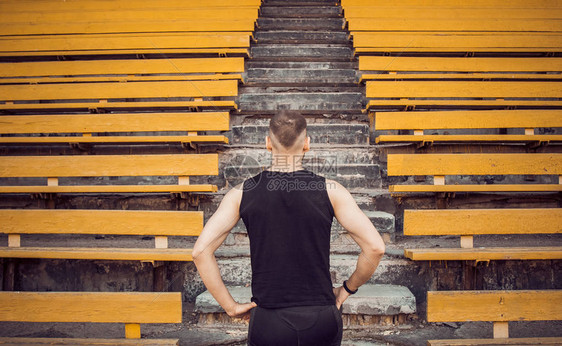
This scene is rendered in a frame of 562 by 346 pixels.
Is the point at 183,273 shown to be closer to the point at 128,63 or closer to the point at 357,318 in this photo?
the point at 357,318

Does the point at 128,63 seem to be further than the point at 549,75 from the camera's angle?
Yes

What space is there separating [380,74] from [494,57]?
4.33ft

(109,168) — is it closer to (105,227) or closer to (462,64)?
(105,227)

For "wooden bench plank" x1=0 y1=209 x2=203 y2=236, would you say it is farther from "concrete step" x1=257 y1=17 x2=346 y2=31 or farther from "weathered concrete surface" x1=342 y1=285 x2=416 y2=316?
"concrete step" x1=257 y1=17 x2=346 y2=31

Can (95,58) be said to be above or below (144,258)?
above

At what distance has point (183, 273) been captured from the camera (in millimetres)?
2271

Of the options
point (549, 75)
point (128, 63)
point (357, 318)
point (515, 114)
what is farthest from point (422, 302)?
point (128, 63)

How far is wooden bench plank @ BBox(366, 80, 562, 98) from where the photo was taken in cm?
327

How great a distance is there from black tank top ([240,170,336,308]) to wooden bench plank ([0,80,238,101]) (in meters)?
2.44

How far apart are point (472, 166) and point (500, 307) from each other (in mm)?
967

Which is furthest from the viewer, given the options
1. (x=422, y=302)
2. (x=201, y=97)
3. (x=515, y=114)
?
(x=201, y=97)

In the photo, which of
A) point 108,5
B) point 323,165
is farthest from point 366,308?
point 108,5

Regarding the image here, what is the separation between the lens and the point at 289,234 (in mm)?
1077

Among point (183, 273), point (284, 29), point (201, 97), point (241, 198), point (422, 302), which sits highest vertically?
point (284, 29)
